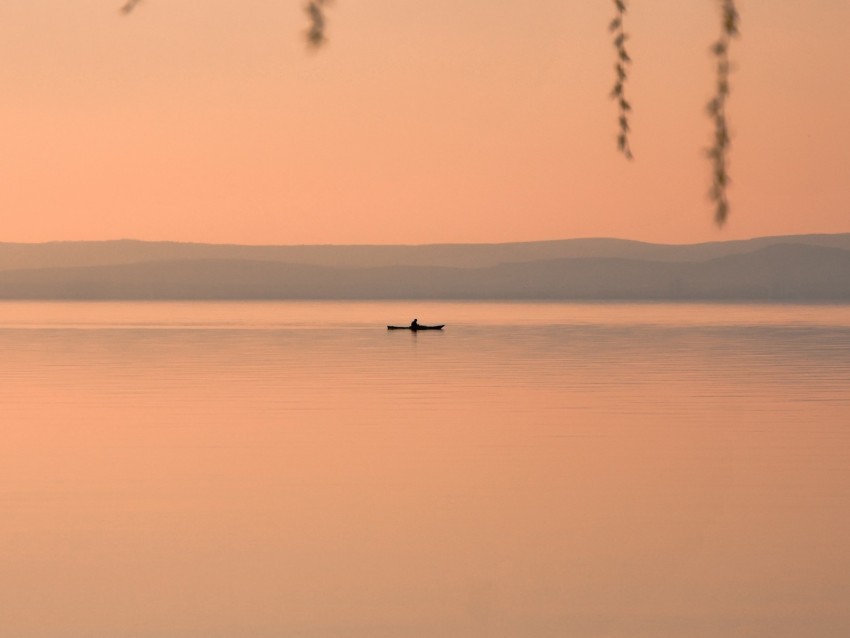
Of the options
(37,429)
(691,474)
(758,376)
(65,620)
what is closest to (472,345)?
(758,376)

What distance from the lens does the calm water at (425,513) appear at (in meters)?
20.4

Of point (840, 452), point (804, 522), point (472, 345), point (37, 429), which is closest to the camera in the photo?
point (804, 522)

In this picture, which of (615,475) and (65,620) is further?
(615,475)

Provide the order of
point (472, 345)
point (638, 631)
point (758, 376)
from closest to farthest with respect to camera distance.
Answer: point (638, 631) → point (758, 376) → point (472, 345)

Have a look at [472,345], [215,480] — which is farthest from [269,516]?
[472,345]

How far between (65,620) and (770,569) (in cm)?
1083

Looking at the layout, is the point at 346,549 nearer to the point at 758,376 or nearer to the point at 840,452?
the point at 840,452

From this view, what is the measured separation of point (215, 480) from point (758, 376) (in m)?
50.0

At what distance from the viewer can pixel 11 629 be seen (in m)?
19.5

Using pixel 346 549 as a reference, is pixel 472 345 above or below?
above

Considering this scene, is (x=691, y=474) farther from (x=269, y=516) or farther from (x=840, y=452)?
(x=269, y=516)

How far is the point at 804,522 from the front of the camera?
27750 millimetres

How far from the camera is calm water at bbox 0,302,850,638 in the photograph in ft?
66.9

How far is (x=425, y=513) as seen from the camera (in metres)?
28.9
